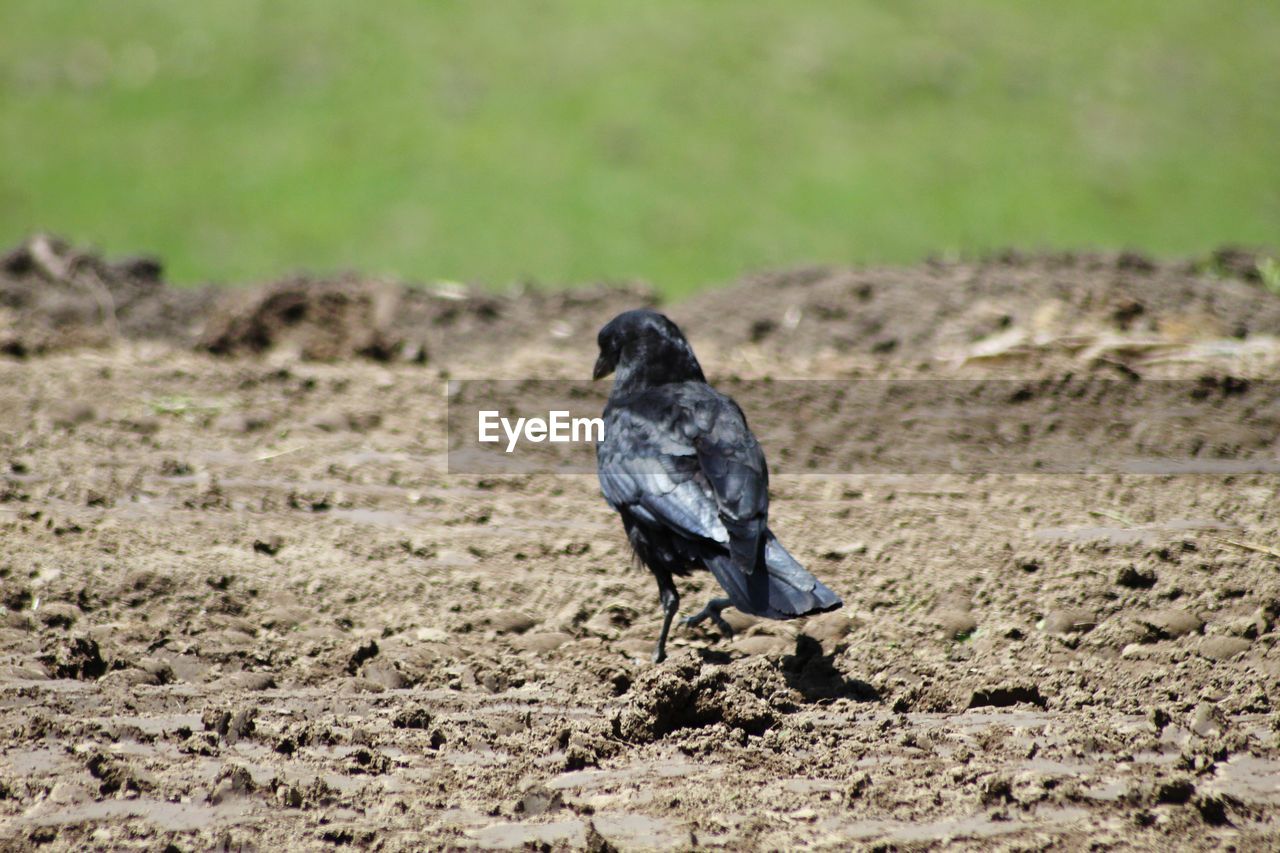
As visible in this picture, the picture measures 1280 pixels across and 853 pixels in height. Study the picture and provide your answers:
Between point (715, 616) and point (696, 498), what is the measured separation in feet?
1.49

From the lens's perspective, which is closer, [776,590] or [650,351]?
[776,590]

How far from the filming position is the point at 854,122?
14.7 metres

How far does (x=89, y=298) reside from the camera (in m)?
8.93

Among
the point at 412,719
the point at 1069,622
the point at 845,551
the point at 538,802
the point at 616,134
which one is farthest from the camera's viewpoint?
the point at 616,134

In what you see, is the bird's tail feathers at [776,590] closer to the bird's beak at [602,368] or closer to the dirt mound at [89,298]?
the bird's beak at [602,368]

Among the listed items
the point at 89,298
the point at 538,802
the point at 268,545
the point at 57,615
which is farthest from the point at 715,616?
the point at 89,298

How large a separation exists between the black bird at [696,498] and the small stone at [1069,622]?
38.5 inches

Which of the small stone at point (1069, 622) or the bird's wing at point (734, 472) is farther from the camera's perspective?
the small stone at point (1069, 622)

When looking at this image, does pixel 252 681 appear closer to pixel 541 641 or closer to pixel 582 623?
pixel 541 641

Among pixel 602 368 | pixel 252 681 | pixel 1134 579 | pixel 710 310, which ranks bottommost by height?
pixel 252 681

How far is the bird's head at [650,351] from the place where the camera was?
218 inches

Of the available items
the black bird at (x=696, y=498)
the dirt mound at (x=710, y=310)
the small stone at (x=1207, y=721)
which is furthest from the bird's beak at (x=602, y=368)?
the small stone at (x=1207, y=721)

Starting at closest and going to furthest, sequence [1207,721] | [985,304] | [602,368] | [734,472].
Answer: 1. [1207,721]
2. [734,472]
3. [602,368]
4. [985,304]

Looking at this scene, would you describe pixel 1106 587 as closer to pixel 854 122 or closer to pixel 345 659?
pixel 345 659
